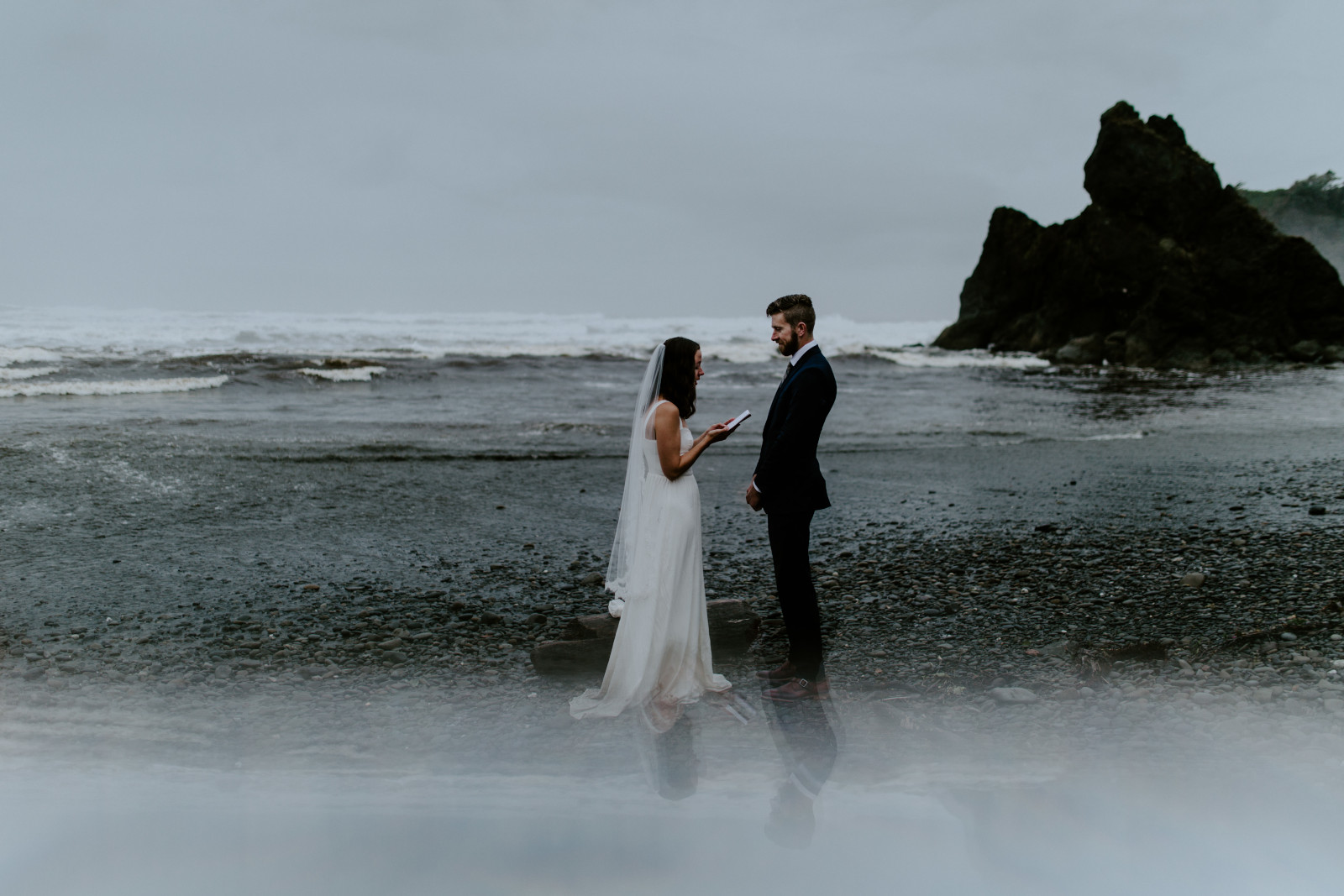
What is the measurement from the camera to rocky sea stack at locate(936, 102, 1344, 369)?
45.5 metres

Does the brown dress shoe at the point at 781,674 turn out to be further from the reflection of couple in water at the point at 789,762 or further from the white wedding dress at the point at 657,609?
the white wedding dress at the point at 657,609

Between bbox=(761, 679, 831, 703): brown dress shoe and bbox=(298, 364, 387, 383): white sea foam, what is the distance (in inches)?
972

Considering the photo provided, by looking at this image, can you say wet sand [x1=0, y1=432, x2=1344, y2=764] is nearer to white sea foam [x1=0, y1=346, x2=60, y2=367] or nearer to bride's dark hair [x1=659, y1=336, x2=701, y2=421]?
bride's dark hair [x1=659, y1=336, x2=701, y2=421]

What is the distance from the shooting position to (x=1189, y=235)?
49406 mm

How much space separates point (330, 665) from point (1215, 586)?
608 cm

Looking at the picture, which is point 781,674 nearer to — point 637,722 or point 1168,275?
point 637,722

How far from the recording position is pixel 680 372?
4.56 meters

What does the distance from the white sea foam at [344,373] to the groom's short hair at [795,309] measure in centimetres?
2453

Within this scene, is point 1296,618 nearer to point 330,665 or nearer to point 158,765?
point 330,665

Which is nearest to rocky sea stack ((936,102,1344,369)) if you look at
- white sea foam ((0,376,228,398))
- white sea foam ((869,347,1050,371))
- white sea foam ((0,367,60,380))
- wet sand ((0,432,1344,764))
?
white sea foam ((869,347,1050,371))

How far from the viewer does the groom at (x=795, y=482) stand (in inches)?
184

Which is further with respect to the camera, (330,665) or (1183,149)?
(1183,149)

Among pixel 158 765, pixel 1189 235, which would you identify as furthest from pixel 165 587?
pixel 1189 235

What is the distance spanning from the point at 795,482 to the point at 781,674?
1.11 metres
